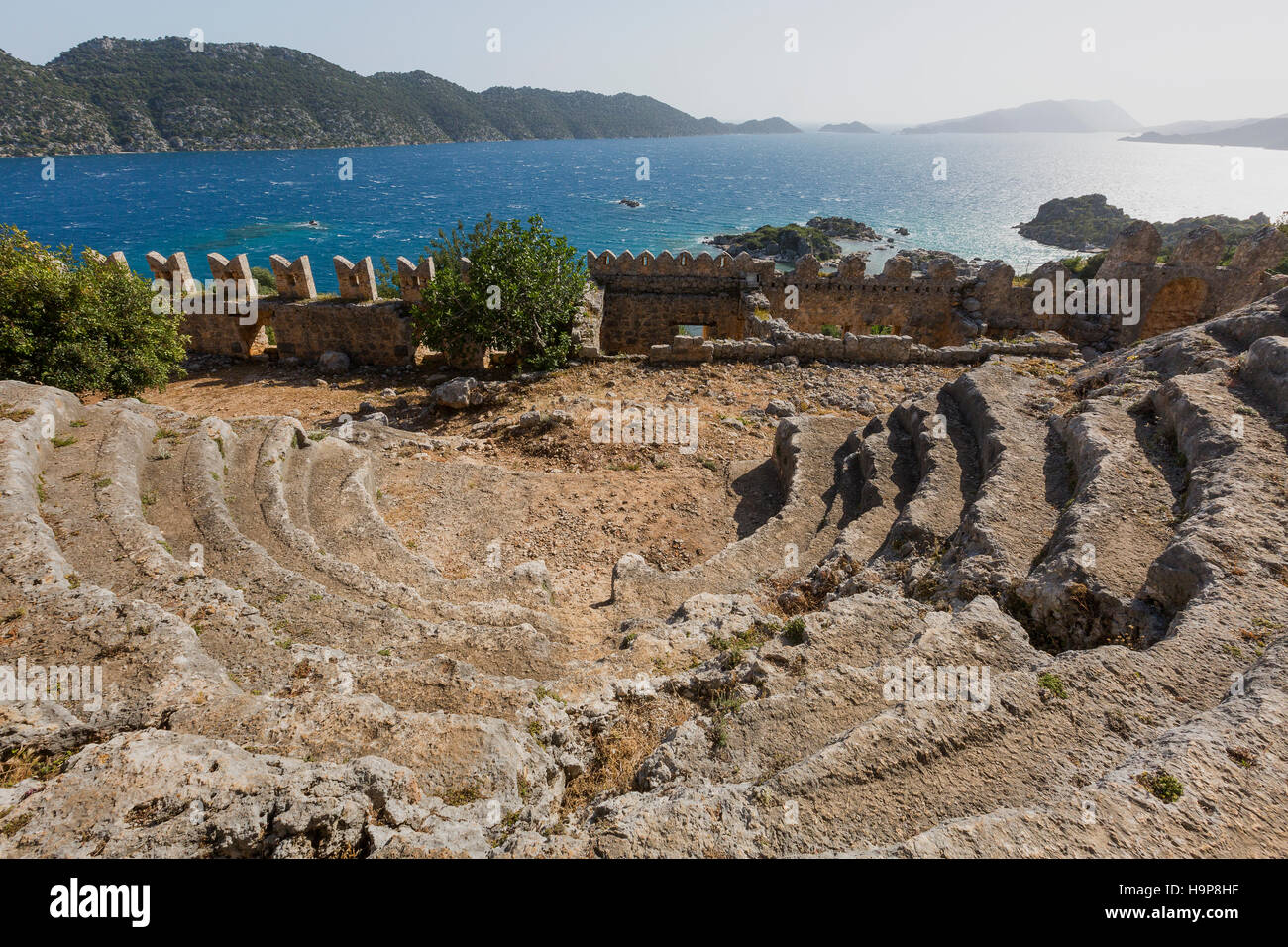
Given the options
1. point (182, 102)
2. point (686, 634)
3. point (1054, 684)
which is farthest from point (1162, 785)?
point (182, 102)

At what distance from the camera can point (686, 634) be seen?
6789 millimetres

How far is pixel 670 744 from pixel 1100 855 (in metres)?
2.68

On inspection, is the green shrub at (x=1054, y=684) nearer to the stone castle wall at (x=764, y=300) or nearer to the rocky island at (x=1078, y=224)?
the stone castle wall at (x=764, y=300)

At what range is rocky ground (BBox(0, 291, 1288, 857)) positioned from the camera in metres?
3.66

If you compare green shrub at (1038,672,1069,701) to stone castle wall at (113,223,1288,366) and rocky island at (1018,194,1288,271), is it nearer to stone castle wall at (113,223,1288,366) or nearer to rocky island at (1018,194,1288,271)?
stone castle wall at (113,223,1288,366)

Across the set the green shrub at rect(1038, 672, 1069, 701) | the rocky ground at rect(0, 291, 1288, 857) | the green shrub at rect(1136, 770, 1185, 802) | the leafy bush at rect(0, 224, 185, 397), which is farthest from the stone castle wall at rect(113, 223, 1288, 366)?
the green shrub at rect(1136, 770, 1185, 802)

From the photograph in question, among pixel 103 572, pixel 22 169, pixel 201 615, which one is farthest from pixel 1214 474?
pixel 22 169

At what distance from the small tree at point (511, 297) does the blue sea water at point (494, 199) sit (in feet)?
125

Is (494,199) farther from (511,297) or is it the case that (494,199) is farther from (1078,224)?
(511,297)

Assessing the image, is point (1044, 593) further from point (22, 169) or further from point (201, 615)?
point (22, 169)

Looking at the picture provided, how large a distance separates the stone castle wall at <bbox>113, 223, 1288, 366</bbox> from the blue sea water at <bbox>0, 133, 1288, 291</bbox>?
32306 millimetres

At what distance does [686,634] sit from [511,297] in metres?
12.4

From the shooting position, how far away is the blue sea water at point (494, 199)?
7244 cm

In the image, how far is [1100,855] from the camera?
3.21 m
